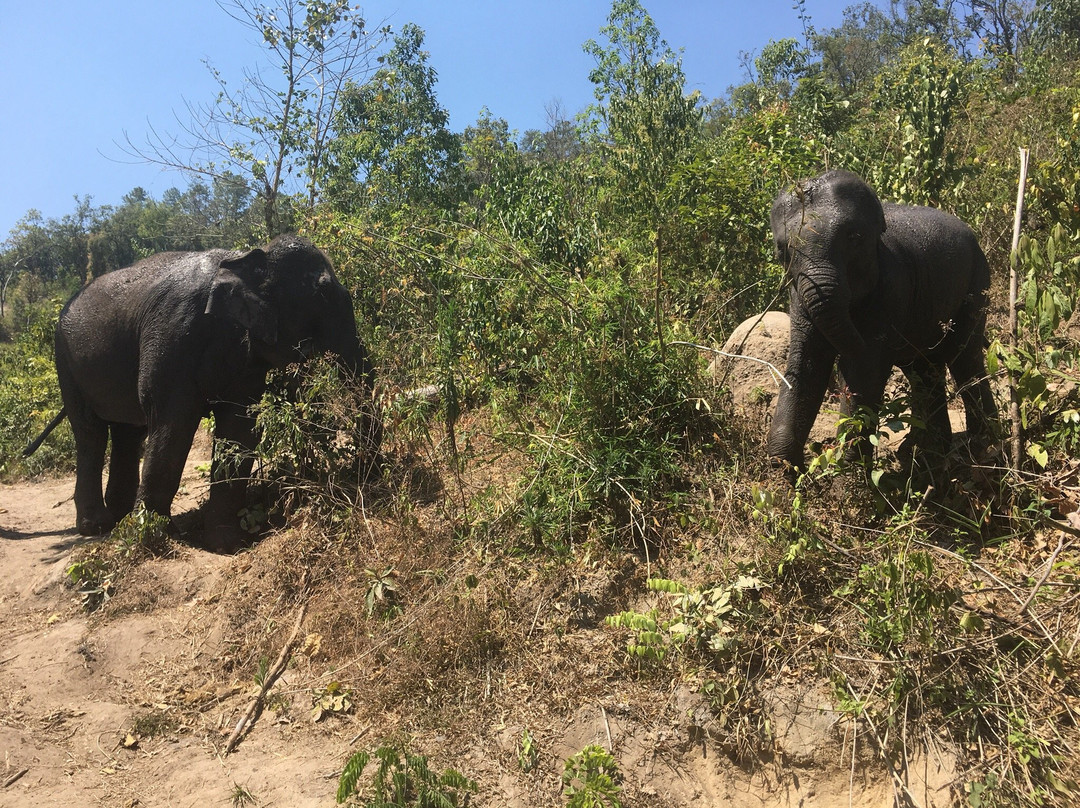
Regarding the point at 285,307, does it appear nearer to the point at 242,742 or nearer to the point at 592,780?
the point at 242,742

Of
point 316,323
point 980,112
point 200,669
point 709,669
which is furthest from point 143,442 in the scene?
point 980,112

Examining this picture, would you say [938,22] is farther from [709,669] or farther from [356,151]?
[709,669]

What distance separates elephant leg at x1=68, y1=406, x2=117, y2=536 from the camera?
7992mm

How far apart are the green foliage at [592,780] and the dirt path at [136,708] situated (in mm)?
1168

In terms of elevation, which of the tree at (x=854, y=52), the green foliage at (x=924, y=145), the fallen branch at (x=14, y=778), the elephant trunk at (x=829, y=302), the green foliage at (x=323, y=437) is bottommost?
the fallen branch at (x=14, y=778)

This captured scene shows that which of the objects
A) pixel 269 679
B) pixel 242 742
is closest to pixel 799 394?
pixel 269 679

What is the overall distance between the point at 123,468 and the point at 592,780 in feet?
20.5

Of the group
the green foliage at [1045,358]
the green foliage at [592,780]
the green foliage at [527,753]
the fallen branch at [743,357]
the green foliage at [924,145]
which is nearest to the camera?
the green foliage at [592,780]

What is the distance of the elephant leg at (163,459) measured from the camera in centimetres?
687

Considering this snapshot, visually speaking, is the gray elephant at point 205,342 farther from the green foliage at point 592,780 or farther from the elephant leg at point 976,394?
the elephant leg at point 976,394

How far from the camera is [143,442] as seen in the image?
890 cm

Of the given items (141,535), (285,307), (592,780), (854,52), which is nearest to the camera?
(592,780)

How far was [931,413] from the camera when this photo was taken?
17.6ft

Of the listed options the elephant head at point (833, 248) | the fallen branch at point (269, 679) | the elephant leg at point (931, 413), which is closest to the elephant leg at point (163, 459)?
the fallen branch at point (269, 679)
